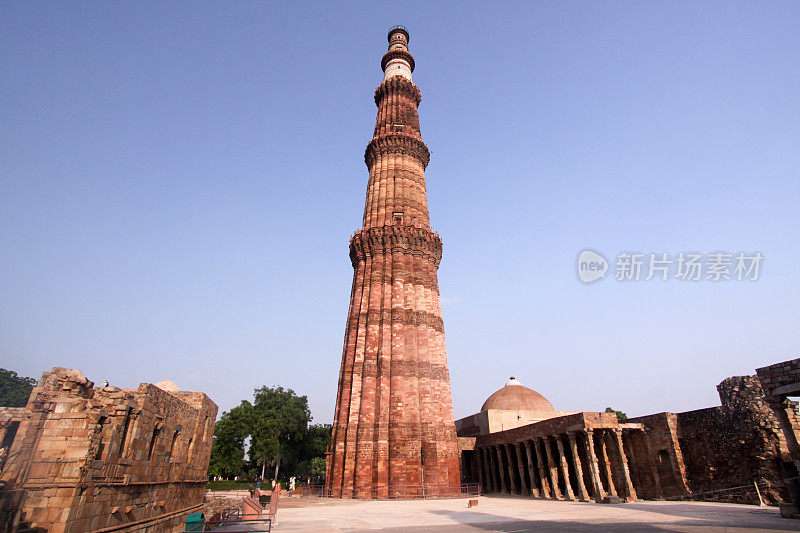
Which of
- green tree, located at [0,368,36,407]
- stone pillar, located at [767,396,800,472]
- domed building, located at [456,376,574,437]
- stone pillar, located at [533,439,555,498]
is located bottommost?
stone pillar, located at [533,439,555,498]

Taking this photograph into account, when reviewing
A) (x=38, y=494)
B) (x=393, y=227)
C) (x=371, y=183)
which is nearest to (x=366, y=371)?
(x=393, y=227)

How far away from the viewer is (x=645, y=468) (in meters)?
21.4

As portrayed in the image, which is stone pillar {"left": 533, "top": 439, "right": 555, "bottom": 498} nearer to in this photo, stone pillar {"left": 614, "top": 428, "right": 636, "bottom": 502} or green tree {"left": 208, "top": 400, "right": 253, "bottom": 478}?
stone pillar {"left": 614, "top": 428, "right": 636, "bottom": 502}

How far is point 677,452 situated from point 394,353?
15235 millimetres

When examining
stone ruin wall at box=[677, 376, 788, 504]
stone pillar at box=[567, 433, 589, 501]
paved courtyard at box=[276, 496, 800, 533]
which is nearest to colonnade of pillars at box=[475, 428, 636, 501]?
stone pillar at box=[567, 433, 589, 501]

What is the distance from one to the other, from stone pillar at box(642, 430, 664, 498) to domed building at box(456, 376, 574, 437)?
39.6ft

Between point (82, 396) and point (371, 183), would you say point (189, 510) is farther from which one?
point (371, 183)

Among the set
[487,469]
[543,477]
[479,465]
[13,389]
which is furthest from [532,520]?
[13,389]

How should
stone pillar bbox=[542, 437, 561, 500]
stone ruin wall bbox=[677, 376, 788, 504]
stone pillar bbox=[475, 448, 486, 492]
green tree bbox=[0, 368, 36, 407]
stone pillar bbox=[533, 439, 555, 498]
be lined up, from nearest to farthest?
stone ruin wall bbox=[677, 376, 788, 504] → stone pillar bbox=[542, 437, 561, 500] → stone pillar bbox=[533, 439, 555, 498] → stone pillar bbox=[475, 448, 486, 492] → green tree bbox=[0, 368, 36, 407]

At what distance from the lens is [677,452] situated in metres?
20.2

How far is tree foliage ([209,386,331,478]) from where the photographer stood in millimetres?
43438

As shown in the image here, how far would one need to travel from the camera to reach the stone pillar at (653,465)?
20422 mm

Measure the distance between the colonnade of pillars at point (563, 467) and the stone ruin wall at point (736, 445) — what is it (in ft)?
10.2

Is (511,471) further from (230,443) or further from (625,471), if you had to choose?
(230,443)
